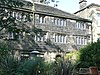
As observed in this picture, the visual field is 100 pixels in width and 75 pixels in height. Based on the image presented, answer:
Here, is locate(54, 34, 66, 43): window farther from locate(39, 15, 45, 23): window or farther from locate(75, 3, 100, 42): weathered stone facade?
locate(75, 3, 100, 42): weathered stone facade

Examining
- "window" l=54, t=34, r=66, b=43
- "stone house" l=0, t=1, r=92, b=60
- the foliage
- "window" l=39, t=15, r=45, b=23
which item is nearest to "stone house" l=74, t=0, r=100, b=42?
"stone house" l=0, t=1, r=92, b=60

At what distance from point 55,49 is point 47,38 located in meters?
1.95

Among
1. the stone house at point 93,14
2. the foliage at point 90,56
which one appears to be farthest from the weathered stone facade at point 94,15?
the foliage at point 90,56

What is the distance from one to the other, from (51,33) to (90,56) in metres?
13.8

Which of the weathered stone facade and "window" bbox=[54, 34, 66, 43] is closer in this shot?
"window" bbox=[54, 34, 66, 43]

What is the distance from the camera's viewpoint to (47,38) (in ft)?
109

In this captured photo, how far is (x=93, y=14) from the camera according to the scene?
38.9m

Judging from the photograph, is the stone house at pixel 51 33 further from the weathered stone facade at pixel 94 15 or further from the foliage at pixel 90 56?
the foliage at pixel 90 56

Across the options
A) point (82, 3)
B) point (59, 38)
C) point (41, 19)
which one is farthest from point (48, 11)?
point (82, 3)

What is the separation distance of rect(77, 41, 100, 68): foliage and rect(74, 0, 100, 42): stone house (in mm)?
16437

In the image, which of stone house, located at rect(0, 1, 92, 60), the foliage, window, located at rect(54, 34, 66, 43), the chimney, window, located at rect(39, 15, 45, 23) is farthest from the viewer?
the chimney

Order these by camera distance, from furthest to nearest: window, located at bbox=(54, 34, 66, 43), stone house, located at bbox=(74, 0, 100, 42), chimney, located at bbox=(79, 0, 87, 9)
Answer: chimney, located at bbox=(79, 0, 87, 9) < stone house, located at bbox=(74, 0, 100, 42) < window, located at bbox=(54, 34, 66, 43)

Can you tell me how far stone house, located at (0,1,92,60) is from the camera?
31.0 meters

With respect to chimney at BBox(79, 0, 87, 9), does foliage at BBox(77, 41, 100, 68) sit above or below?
below
